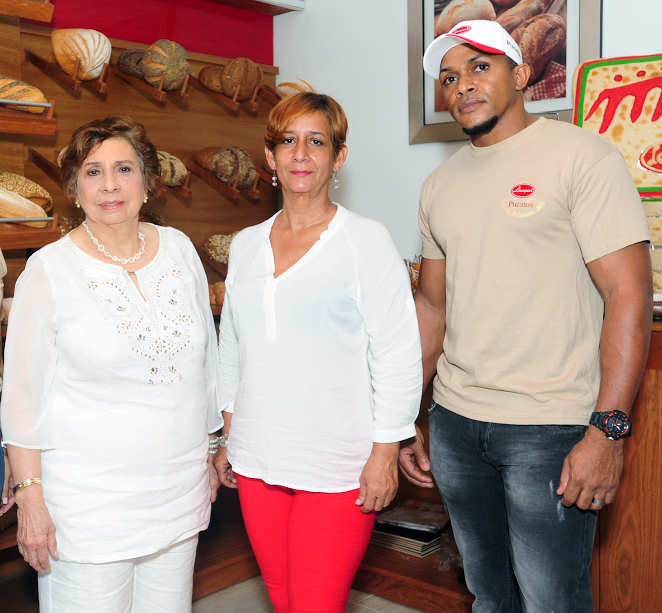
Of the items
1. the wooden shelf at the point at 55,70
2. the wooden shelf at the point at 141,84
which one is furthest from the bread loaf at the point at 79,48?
the wooden shelf at the point at 141,84

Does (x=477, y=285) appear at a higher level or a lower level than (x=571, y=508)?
higher

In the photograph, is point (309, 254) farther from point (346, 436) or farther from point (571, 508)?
point (571, 508)

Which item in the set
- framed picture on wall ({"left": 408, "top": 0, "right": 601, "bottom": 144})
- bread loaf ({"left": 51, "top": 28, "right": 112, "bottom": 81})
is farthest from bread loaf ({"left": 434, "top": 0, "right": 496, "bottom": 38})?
bread loaf ({"left": 51, "top": 28, "right": 112, "bottom": 81})

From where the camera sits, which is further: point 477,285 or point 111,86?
point 111,86

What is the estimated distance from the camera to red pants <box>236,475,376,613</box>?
5.36 feet

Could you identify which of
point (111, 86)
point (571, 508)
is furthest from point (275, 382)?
point (111, 86)

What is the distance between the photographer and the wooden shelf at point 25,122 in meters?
2.17

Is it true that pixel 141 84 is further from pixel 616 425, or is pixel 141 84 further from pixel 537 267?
pixel 616 425

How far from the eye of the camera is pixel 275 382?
1.64 metres

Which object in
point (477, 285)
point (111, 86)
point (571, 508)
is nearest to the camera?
point (571, 508)

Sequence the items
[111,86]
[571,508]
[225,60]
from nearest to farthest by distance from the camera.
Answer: [571,508], [111,86], [225,60]

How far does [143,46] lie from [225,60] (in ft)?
1.26

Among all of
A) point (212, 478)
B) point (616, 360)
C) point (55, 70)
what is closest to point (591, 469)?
point (616, 360)

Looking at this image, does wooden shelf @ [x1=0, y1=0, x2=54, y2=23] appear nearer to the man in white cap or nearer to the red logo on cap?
the man in white cap
